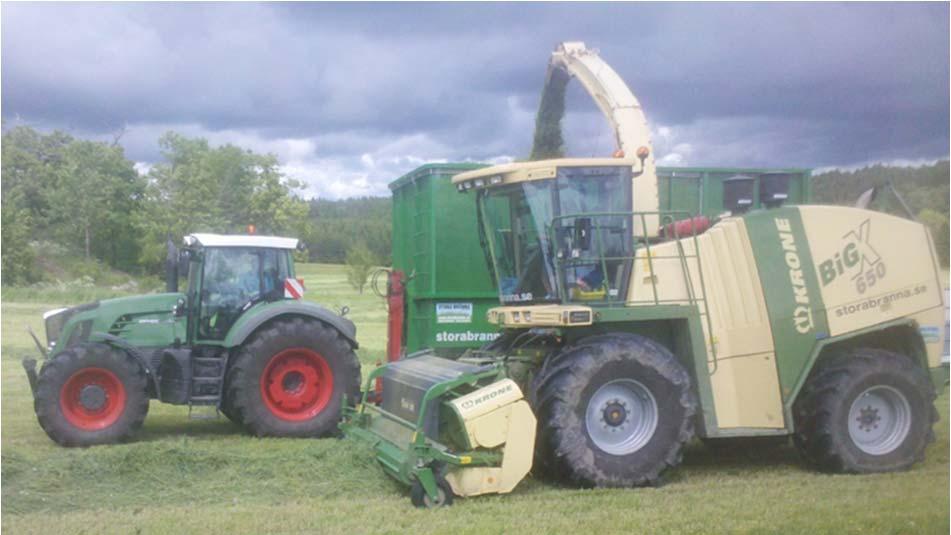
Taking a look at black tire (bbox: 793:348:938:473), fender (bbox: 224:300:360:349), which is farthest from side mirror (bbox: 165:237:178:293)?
black tire (bbox: 793:348:938:473)

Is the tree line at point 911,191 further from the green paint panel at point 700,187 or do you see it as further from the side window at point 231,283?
the side window at point 231,283

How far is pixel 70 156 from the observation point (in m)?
11.9

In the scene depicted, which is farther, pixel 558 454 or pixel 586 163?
pixel 586 163

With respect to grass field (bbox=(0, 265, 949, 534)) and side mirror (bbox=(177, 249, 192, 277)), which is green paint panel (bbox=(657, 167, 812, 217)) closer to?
grass field (bbox=(0, 265, 949, 534))

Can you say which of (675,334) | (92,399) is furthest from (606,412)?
(92,399)

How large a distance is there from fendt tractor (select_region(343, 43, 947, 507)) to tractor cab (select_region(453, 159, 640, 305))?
1cm

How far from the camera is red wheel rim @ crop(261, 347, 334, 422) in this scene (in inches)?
379

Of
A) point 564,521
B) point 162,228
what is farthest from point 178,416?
point 564,521

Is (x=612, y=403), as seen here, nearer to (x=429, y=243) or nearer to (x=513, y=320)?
(x=513, y=320)

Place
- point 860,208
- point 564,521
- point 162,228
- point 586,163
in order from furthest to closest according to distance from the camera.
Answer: point 162,228 < point 860,208 < point 586,163 < point 564,521

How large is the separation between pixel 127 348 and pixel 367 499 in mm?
3779

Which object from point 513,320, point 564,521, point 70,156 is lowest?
point 564,521

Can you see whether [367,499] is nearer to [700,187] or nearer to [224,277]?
[224,277]

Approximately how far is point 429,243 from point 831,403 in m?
4.53
